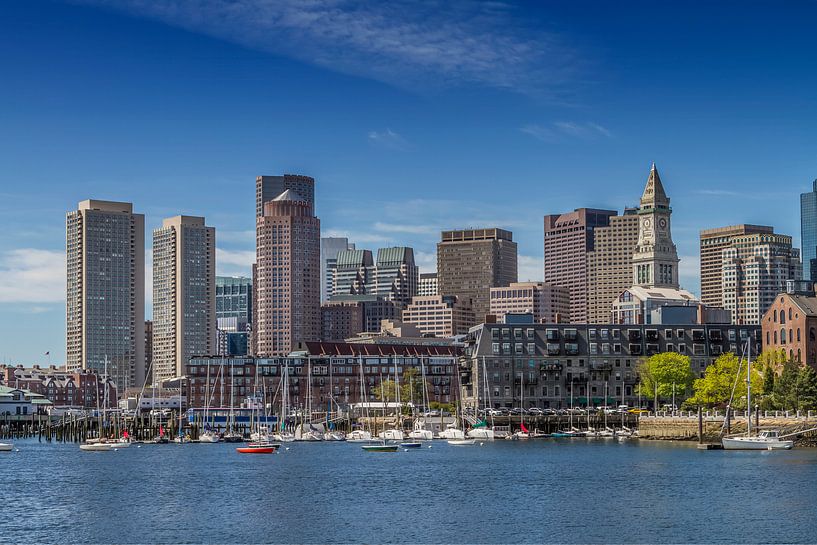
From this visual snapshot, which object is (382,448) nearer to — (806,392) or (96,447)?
(96,447)

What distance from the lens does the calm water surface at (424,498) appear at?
81.2 meters

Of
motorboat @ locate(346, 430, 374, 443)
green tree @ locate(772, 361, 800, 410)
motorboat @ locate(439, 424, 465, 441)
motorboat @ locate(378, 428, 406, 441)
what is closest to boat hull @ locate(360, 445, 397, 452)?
motorboat @ locate(439, 424, 465, 441)

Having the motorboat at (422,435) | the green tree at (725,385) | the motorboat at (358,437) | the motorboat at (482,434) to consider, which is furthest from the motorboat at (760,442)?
the motorboat at (358,437)

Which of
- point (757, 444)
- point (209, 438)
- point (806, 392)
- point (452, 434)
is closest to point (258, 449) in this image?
point (452, 434)

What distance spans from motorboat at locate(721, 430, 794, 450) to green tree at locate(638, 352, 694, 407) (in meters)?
47.2

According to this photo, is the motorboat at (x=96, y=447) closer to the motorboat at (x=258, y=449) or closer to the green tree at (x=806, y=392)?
the motorboat at (x=258, y=449)

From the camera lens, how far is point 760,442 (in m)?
139

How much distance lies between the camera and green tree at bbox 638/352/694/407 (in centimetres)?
19162

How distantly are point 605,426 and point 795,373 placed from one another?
1533 inches

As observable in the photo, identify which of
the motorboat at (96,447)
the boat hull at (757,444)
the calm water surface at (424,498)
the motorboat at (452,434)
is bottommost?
the motorboat at (96,447)

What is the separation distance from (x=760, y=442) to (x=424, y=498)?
51.7 meters

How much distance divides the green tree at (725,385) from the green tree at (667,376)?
912cm


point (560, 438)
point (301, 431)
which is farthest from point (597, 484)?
point (301, 431)

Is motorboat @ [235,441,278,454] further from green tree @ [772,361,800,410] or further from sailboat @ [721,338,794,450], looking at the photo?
green tree @ [772,361,800,410]
